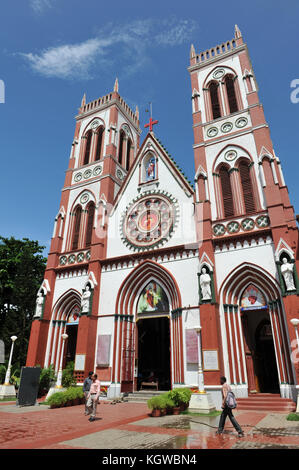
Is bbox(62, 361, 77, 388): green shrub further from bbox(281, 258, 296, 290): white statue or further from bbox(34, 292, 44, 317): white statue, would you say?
bbox(281, 258, 296, 290): white statue

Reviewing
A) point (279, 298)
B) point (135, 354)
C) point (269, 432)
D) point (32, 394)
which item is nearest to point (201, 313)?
point (279, 298)

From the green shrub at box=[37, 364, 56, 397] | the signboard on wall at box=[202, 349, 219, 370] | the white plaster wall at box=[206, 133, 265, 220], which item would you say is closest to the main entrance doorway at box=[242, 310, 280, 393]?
the signboard on wall at box=[202, 349, 219, 370]

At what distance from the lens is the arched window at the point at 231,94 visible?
74.4ft

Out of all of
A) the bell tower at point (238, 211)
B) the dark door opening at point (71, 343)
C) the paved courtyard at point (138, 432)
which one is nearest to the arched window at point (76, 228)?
the dark door opening at point (71, 343)

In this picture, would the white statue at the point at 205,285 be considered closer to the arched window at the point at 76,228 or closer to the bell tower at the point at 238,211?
the bell tower at the point at 238,211

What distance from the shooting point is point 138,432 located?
8.64m

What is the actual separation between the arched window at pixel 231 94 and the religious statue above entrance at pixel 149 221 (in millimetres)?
8219

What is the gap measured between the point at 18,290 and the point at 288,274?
67.2 feet

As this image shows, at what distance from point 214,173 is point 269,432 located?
15.6m

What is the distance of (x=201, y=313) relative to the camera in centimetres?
1662

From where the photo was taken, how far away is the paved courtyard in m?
7.14
